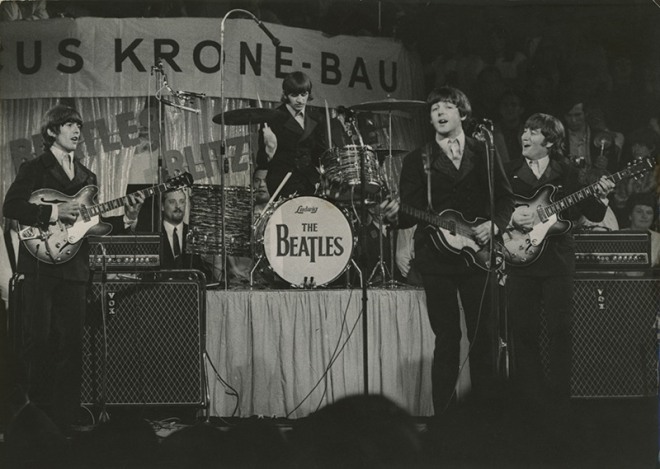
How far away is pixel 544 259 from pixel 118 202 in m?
2.97

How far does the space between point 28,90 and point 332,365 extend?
306 cm

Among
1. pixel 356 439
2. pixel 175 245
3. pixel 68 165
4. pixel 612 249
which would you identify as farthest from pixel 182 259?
pixel 612 249

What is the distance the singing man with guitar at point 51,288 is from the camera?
544cm

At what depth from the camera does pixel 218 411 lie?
18.3ft

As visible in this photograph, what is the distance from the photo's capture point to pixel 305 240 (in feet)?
19.1

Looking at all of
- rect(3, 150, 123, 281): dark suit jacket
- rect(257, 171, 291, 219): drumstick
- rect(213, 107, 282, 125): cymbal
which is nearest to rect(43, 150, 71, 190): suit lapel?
rect(3, 150, 123, 281): dark suit jacket

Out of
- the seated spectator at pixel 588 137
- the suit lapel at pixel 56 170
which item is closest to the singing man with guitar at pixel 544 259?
the seated spectator at pixel 588 137

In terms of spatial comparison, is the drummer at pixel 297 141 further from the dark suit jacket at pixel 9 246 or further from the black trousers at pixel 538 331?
the dark suit jacket at pixel 9 246

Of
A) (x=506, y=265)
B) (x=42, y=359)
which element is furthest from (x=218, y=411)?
(x=506, y=265)

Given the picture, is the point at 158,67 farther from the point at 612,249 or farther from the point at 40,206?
the point at 612,249

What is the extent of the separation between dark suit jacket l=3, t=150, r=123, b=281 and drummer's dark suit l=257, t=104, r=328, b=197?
1.42 m

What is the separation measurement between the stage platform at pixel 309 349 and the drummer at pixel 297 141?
0.90 m

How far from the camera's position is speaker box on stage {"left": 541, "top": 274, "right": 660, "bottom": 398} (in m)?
5.58

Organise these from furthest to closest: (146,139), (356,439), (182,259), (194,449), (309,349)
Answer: (146,139), (182,259), (309,349), (356,439), (194,449)
